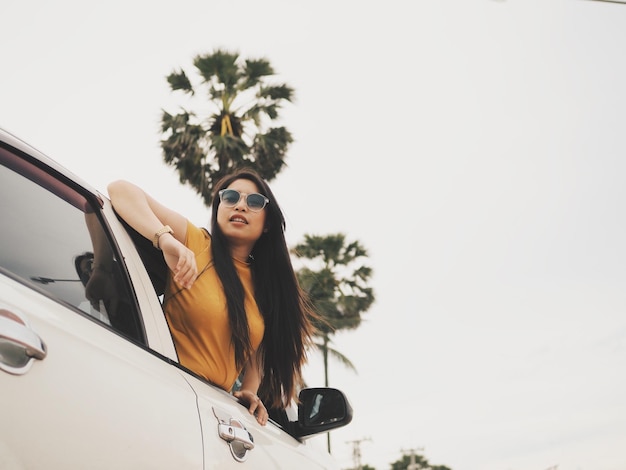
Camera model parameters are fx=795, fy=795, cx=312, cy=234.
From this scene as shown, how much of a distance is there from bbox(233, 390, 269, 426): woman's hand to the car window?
0.70m

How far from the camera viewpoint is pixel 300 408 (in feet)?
9.70

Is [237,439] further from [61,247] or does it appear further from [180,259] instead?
[61,247]

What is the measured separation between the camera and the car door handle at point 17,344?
1.10 m

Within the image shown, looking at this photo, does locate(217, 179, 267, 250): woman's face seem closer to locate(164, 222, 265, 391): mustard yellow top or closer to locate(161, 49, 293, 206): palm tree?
locate(164, 222, 265, 391): mustard yellow top

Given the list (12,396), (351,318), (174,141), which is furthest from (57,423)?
(351,318)

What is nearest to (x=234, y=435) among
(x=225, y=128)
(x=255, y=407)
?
(x=255, y=407)

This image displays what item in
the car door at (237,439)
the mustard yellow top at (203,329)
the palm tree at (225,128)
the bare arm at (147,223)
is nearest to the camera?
the car door at (237,439)

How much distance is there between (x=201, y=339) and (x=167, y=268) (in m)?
0.24

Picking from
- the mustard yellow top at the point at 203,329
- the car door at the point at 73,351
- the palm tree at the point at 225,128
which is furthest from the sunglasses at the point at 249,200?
the palm tree at the point at 225,128

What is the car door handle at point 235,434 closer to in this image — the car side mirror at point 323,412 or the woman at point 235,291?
the woman at point 235,291

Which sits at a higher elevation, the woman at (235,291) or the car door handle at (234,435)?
the woman at (235,291)

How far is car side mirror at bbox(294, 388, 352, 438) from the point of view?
Answer: 2893mm

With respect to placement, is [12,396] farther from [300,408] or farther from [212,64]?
[212,64]

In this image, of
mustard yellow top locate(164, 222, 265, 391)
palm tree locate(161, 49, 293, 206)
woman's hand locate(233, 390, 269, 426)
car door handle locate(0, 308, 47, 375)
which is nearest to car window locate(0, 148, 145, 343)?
car door handle locate(0, 308, 47, 375)
